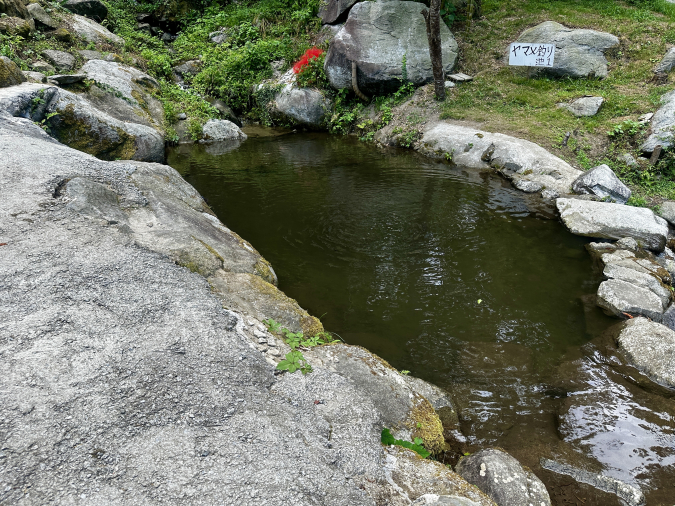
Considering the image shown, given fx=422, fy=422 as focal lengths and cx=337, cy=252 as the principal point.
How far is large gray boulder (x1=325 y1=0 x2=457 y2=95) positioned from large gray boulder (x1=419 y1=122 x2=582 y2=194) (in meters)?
3.32

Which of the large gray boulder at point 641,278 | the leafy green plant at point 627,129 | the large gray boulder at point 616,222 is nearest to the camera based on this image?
the large gray boulder at point 641,278

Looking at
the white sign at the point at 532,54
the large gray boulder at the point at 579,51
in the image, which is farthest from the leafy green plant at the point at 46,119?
the large gray boulder at the point at 579,51

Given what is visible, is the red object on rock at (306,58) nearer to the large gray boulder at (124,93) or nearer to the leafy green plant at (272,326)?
the large gray boulder at (124,93)

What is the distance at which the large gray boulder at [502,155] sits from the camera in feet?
33.1

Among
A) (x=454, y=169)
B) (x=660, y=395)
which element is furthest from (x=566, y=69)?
(x=660, y=395)

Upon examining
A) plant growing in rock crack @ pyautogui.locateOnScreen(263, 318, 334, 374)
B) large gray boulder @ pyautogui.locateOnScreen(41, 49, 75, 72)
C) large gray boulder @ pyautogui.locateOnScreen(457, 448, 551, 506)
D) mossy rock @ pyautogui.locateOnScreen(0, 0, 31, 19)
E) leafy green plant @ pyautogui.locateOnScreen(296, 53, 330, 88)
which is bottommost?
large gray boulder @ pyautogui.locateOnScreen(457, 448, 551, 506)

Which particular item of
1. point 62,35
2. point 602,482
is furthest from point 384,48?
point 602,482

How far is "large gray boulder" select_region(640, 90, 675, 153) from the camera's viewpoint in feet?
32.7

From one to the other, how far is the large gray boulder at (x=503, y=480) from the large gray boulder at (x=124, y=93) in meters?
13.6

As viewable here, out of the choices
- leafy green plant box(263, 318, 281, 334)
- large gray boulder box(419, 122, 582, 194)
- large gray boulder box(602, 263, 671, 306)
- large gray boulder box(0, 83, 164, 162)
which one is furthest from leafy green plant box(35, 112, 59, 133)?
large gray boulder box(602, 263, 671, 306)

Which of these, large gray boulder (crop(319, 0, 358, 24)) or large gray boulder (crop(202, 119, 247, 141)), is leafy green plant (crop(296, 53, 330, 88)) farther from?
large gray boulder (crop(202, 119, 247, 141))

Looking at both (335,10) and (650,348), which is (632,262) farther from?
(335,10)

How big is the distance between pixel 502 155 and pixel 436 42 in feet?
17.2

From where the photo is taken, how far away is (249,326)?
3795mm
